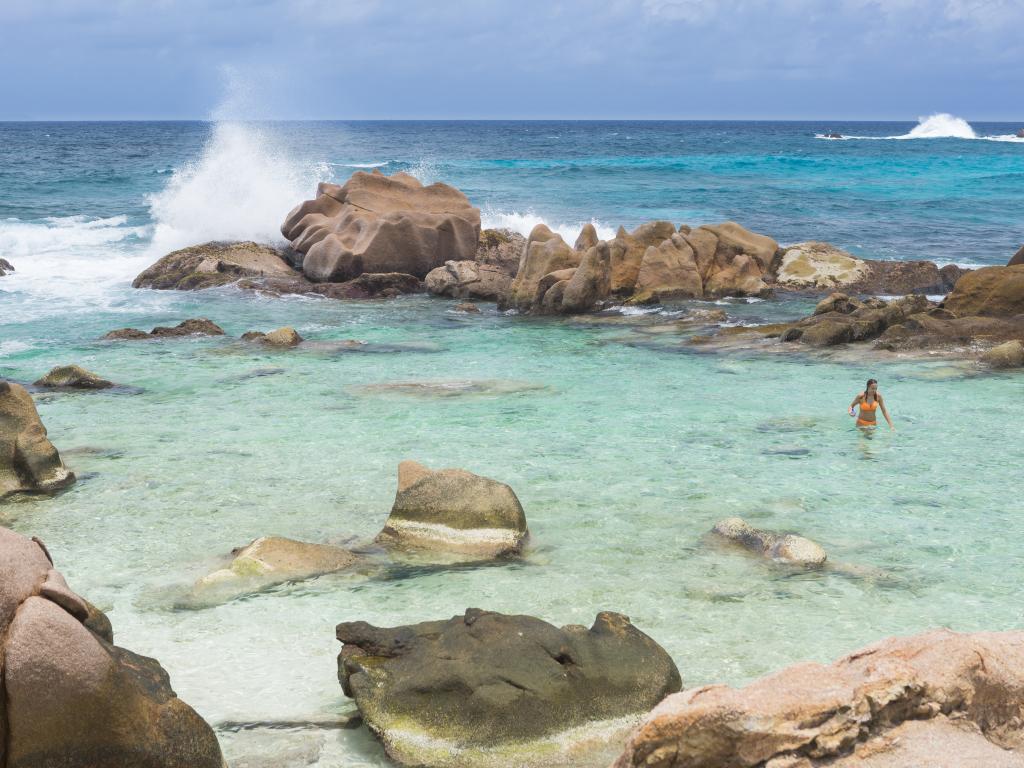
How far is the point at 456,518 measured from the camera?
9594mm

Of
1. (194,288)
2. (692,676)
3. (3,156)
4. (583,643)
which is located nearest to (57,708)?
(583,643)

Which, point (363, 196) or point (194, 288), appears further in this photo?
point (363, 196)

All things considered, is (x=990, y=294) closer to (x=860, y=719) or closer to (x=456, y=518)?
(x=456, y=518)

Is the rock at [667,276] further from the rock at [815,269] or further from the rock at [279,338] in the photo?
the rock at [279,338]

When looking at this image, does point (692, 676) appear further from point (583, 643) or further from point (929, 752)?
point (929, 752)

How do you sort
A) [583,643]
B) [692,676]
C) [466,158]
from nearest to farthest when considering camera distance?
[583,643] → [692,676] → [466,158]

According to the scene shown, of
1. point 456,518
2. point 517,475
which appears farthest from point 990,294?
point 456,518

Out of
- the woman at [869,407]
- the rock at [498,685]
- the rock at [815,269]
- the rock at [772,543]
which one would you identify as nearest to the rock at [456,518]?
the rock at [772,543]

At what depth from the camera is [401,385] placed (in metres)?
16.4

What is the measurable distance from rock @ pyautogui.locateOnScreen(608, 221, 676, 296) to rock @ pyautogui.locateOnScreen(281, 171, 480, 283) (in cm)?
437

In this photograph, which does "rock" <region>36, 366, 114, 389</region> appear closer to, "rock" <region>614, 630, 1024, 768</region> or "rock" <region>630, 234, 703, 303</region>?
"rock" <region>630, 234, 703, 303</region>

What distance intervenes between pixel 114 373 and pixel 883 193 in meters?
44.8

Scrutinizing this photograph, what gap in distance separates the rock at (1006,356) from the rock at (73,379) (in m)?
13.7

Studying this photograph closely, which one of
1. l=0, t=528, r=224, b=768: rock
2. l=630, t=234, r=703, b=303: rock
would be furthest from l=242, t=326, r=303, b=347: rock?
l=0, t=528, r=224, b=768: rock
